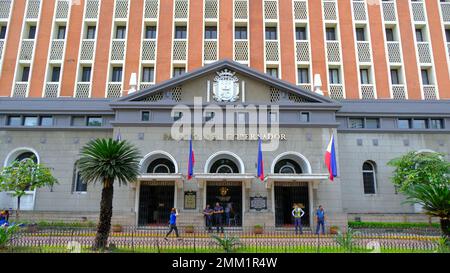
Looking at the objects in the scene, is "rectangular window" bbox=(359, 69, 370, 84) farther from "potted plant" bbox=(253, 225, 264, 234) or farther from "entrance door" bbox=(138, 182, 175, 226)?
"entrance door" bbox=(138, 182, 175, 226)

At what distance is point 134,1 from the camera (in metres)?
38.8

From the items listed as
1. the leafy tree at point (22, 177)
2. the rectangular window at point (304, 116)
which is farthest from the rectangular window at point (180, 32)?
the leafy tree at point (22, 177)

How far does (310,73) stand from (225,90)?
1212 centimetres

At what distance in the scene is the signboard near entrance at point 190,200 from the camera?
87.1 ft

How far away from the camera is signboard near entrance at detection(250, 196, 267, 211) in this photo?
26.4 metres

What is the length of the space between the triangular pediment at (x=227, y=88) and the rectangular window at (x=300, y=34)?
11985mm

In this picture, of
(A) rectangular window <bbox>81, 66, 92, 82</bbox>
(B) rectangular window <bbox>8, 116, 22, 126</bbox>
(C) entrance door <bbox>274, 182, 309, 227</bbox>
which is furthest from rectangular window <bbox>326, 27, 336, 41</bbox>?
(B) rectangular window <bbox>8, 116, 22, 126</bbox>

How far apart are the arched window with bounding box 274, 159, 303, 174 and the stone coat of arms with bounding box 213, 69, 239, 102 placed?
626cm

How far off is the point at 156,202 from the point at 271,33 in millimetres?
22087

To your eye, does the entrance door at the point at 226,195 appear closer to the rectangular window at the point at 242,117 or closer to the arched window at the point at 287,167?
the arched window at the point at 287,167

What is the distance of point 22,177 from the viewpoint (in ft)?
81.8

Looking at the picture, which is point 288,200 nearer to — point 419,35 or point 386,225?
point 386,225

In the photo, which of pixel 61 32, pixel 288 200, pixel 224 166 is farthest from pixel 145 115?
pixel 61 32
